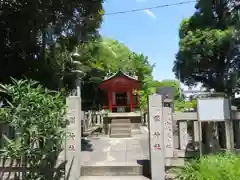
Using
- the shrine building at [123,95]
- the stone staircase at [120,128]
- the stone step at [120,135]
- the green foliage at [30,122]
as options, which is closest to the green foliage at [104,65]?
the shrine building at [123,95]

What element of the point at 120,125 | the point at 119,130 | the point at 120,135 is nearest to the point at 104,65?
the point at 120,125

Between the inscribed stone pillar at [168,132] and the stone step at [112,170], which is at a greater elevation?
the inscribed stone pillar at [168,132]

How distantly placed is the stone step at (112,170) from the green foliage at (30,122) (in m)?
1.45

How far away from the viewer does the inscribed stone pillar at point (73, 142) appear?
218 inches

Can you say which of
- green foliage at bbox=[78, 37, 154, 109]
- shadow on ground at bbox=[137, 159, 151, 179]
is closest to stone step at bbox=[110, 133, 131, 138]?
green foliage at bbox=[78, 37, 154, 109]

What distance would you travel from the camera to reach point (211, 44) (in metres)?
16.1

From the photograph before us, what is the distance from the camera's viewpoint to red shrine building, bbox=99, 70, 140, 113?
62.2 ft

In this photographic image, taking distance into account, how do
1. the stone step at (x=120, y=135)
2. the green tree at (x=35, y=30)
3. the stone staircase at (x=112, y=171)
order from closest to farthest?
the stone staircase at (x=112, y=171)
the green tree at (x=35, y=30)
the stone step at (x=120, y=135)

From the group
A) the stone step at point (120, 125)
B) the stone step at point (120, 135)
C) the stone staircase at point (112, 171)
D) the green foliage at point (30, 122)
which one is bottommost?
the stone staircase at point (112, 171)

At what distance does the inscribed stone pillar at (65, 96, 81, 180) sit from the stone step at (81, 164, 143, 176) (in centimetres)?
27

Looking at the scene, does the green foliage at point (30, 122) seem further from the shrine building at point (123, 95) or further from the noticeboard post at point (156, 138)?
the shrine building at point (123, 95)

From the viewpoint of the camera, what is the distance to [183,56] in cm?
1747

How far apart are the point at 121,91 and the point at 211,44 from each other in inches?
283

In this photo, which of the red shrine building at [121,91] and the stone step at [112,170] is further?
the red shrine building at [121,91]
